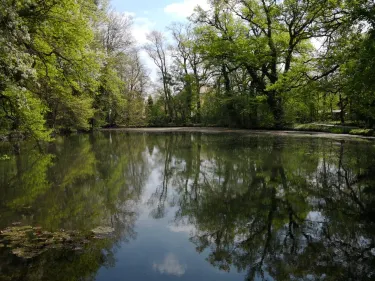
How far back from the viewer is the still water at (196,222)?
4301 millimetres

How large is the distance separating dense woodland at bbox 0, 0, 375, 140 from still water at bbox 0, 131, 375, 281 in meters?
2.98

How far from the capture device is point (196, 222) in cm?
617

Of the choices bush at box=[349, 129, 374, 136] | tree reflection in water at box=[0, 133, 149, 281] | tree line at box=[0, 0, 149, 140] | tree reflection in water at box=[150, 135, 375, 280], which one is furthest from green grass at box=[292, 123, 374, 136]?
tree line at box=[0, 0, 149, 140]

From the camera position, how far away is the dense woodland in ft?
33.5

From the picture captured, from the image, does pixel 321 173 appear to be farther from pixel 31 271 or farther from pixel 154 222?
pixel 31 271

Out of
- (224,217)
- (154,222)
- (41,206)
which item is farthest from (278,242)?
(41,206)

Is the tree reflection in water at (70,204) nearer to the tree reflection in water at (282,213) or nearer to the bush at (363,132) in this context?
the tree reflection in water at (282,213)

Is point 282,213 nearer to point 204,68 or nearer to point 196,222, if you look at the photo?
point 196,222

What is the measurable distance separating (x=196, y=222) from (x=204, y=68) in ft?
110

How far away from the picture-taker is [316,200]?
7215mm

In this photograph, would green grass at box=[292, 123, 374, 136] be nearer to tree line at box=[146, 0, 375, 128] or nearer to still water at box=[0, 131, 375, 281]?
tree line at box=[146, 0, 375, 128]

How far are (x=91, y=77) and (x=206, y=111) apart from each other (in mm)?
30068

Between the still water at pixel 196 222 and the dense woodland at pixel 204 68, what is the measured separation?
117 inches

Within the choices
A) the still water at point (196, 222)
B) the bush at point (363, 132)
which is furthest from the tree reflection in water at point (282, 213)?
the bush at point (363, 132)
